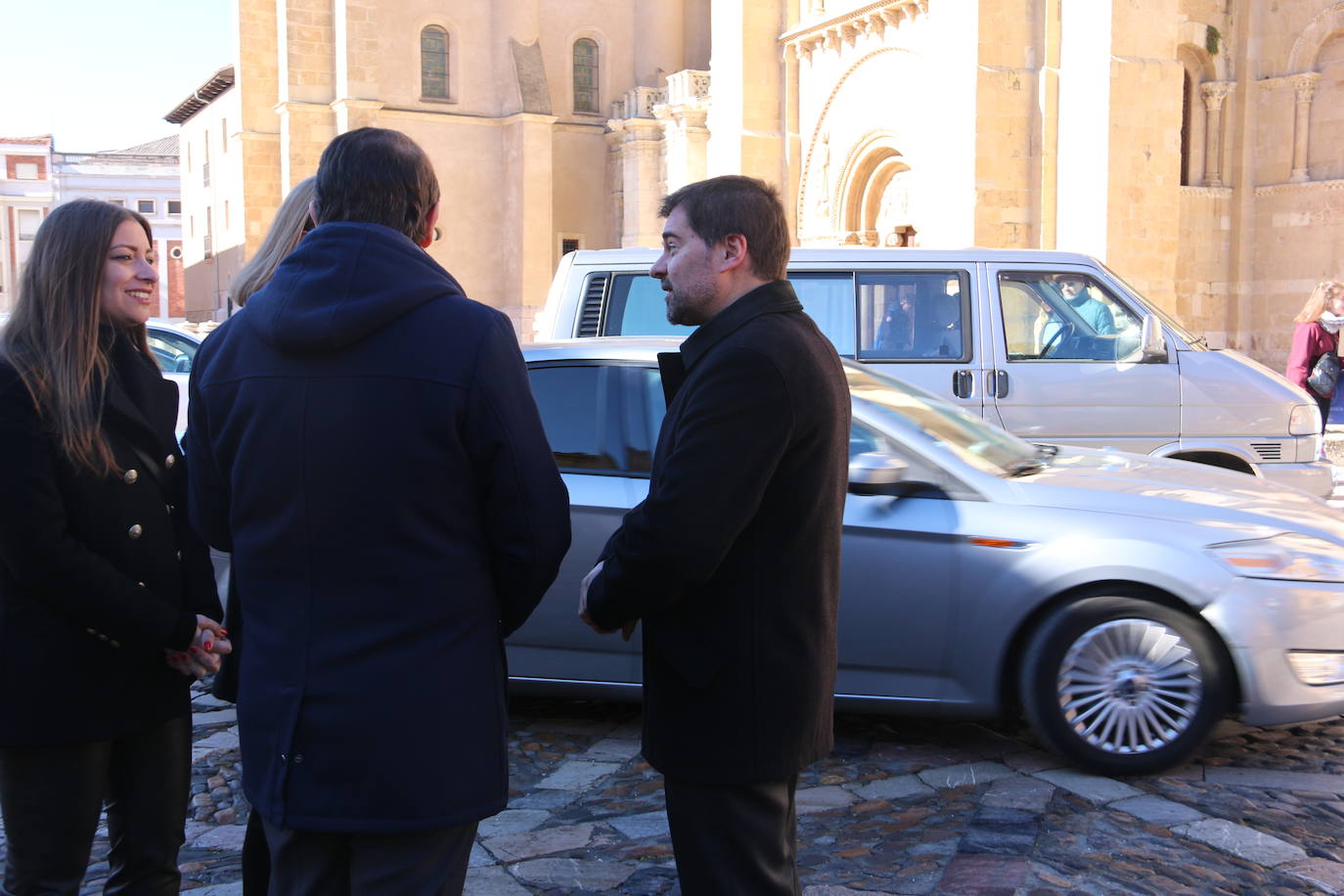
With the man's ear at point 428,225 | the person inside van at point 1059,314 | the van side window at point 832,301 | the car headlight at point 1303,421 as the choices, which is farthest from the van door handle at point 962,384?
the man's ear at point 428,225

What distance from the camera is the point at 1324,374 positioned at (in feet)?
38.9

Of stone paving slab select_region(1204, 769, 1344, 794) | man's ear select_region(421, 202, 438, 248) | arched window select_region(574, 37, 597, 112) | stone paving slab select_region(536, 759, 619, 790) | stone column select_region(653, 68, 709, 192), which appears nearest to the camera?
man's ear select_region(421, 202, 438, 248)

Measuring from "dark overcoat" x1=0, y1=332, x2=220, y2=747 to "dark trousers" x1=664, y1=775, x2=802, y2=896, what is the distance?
1225 millimetres

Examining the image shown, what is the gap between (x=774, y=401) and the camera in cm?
258

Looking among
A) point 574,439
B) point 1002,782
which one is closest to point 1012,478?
point 1002,782

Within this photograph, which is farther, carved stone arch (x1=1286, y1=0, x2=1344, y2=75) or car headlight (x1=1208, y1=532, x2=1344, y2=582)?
carved stone arch (x1=1286, y1=0, x2=1344, y2=75)

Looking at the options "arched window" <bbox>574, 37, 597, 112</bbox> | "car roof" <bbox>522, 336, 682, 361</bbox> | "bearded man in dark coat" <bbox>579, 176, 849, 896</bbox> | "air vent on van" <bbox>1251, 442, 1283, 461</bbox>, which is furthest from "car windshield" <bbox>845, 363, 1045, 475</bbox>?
"arched window" <bbox>574, 37, 597, 112</bbox>

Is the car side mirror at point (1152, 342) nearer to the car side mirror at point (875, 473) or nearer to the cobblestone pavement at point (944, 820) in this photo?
the cobblestone pavement at point (944, 820)

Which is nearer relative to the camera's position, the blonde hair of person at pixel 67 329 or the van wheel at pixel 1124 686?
the blonde hair of person at pixel 67 329

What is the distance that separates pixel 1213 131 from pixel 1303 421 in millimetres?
16933

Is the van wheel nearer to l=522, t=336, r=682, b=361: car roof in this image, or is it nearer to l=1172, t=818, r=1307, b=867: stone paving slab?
l=1172, t=818, r=1307, b=867: stone paving slab

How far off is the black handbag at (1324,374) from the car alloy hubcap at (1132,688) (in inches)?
323

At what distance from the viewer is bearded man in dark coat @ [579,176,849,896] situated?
2566 mm

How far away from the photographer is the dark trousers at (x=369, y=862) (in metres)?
2.25
